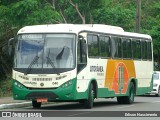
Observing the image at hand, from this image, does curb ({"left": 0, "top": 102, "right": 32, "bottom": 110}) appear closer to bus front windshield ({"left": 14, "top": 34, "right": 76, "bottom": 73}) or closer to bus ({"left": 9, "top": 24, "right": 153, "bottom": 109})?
bus ({"left": 9, "top": 24, "right": 153, "bottom": 109})

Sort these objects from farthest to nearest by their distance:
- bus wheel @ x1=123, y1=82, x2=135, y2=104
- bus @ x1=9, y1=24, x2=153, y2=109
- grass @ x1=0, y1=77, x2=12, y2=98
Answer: grass @ x1=0, y1=77, x2=12, y2=98
bus wheel @ x1=123, y1=82, x2=135, y2=104
bus @ x1=9, y1=24, x2=153, y2=109

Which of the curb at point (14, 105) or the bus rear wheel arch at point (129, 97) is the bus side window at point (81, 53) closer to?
the curb at point (14, 105)

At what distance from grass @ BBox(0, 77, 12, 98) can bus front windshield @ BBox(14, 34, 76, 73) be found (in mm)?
8113

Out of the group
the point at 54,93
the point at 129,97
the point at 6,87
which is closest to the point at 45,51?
the point at 54,93

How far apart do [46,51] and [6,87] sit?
997cm

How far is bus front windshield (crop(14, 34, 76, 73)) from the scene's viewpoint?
21.7m

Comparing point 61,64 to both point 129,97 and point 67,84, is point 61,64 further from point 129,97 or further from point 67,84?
point 129,97

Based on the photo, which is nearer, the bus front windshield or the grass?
the bus front windshield

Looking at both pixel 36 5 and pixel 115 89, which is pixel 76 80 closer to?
pixel 115 89

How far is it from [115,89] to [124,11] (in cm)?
1567

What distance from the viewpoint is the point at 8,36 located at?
32.7 meters

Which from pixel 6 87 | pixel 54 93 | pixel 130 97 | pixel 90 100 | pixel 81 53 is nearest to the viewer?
pixel 54 93

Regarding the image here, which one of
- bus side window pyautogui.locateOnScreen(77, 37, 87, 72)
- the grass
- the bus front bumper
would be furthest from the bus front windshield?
the grass

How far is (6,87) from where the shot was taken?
31.3m
